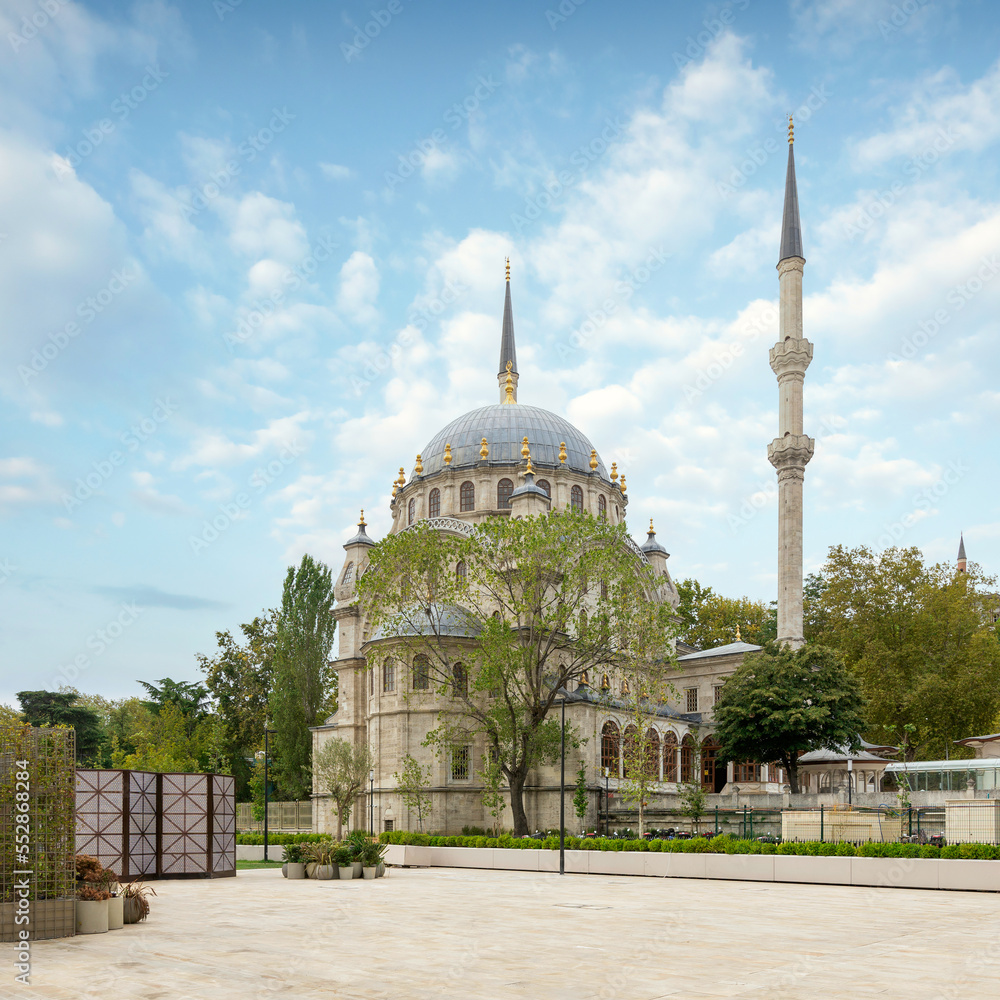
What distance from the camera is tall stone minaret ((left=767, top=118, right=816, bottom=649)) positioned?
1773 inches

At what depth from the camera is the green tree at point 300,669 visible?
53.2 meters

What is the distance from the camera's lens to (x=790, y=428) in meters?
46.6

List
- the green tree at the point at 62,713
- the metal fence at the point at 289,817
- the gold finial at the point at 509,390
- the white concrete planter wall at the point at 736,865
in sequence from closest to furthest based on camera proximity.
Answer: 1. the white concrete planter wall at the point at 736,865
2. the metal fence at the point at 289,817
3. the green tree at the point at 62,713
4. the gold finial at the point at 509,390

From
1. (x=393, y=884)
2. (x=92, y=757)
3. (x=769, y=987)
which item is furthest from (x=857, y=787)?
(x=92, y=757)

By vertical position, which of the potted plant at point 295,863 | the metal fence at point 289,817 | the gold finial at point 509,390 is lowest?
the metal fence at point 289,817

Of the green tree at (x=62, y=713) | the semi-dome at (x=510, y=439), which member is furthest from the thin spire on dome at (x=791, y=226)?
the green tree at (x=62, y=713)

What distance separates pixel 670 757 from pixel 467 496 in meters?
16.8

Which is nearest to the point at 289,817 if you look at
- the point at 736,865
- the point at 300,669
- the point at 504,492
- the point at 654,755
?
the point at 300,669

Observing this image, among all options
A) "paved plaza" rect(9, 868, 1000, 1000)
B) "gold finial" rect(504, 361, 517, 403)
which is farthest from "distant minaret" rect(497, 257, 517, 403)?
"paved plaza" rect(9, 868, 1000, 1000)

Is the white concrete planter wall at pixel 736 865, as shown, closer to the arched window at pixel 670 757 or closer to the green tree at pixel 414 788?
the green tree at pixel 414 788

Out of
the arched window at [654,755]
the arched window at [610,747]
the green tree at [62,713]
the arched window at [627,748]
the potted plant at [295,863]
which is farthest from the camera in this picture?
the green tree at [62,713]

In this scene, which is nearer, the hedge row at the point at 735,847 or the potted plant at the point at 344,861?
the hedge row at the point at 735,847

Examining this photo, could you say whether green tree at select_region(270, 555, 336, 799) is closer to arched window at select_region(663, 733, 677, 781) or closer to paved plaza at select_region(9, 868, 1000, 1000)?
arched window at select_region(663, 733, 677, 781)

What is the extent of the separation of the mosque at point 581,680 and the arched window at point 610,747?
6 cm
